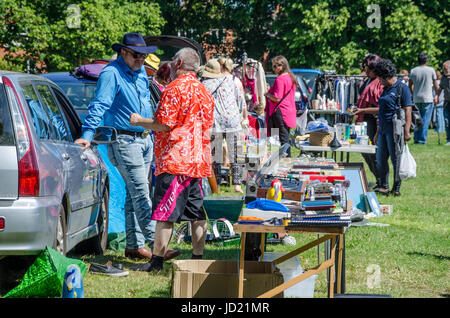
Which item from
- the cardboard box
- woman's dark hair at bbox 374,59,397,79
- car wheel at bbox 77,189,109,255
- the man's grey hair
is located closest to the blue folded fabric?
the cardboard box

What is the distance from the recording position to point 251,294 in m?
5.07

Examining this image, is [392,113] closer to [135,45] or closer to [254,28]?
[135,45]

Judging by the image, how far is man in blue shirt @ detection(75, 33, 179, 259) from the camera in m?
6.68

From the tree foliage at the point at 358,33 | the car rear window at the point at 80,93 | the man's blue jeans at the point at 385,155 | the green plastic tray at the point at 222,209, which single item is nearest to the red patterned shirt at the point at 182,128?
the green plastic tray at the point at 222,209

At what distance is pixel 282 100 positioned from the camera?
A: 1195cm

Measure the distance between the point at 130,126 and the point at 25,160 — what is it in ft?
5.29

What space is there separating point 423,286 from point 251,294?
6.22 ft

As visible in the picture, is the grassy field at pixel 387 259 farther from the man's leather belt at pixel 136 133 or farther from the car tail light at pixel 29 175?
the man's leather belt at pixel 136 133

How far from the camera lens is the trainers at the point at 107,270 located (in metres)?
6.31

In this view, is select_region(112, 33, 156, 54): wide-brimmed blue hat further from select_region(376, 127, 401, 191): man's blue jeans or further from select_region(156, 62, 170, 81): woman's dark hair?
select_region(376, 127, 401, 191): man's blue jeans

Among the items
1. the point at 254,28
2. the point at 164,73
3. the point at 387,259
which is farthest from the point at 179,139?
the point at 254,28

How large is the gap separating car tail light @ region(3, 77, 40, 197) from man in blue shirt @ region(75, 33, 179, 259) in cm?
128

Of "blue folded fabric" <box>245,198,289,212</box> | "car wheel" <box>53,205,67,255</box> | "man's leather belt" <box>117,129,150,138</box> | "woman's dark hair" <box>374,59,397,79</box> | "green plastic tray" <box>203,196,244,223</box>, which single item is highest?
"woman's dark hair" <box>374,59,397,79</box>
